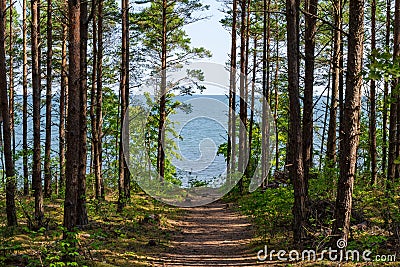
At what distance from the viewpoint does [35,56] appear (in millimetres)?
10516

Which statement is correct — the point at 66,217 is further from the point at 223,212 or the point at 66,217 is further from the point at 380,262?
the point at 223,212

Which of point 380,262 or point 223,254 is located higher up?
Answer: point 380,262

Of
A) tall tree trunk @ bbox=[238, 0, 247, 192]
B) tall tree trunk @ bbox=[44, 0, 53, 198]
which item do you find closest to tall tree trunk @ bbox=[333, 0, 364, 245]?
tall tree trunk @ bbox=[44, 0, 53, 198]

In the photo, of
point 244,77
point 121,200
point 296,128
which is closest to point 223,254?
point 296,128

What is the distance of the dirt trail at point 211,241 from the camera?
29.6 feet

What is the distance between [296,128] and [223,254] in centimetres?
332

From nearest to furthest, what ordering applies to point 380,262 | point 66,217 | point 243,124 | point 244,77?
point 380,262
point 66,217
point 243,124
point 244,77

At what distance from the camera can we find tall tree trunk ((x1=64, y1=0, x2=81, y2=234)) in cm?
700

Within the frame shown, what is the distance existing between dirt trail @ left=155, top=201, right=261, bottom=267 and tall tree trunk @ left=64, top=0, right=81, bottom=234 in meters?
2.55

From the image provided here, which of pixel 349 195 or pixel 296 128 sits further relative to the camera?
pixel 296 128

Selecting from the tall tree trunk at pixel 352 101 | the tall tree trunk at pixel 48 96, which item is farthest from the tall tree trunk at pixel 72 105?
the tall tree trunk at pixel 352 101

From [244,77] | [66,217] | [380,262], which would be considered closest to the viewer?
[380,262]

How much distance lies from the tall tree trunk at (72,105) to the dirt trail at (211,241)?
100 inches

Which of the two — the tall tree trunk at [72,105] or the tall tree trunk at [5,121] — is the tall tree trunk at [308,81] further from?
the tall tree trunk at [5,121]
